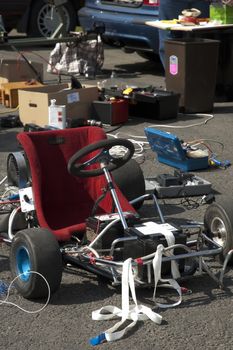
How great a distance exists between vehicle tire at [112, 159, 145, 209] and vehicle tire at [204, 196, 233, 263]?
755 mm

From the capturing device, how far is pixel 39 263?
386 centimetres

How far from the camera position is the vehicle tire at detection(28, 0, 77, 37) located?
1353cm

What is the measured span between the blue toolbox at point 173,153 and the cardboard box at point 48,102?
153cm

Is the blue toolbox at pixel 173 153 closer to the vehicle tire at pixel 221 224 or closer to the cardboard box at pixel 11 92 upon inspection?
the vehicle tire at pixel 221 224

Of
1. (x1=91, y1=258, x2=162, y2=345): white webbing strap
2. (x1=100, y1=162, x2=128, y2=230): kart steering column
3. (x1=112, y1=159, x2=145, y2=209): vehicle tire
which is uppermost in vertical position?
(x1=100, y1=162, x2=128, y2=230): kart steering column

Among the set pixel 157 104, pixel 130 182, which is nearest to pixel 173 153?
pixel 130 182

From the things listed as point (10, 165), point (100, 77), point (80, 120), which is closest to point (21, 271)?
point (10, 165)

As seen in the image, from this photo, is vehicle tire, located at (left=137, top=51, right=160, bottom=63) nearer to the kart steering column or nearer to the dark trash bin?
the dark trash bin

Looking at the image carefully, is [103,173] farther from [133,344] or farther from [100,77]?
[100,77]

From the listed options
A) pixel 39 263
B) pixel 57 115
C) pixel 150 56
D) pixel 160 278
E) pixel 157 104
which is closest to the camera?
pixel 39 263

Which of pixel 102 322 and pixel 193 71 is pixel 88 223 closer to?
pixel 102 322

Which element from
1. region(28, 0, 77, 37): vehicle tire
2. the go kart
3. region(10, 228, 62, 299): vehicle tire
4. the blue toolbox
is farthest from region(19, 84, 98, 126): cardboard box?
region(28, 0, 77, 37): vehicle tire

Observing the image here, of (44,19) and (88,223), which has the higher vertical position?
(44,19)

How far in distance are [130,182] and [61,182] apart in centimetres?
61
